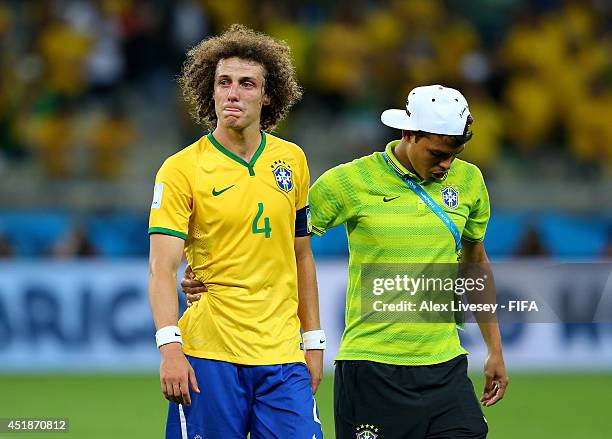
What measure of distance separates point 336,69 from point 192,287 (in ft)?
40.9

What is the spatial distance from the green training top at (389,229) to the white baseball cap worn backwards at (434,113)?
8.3 inches

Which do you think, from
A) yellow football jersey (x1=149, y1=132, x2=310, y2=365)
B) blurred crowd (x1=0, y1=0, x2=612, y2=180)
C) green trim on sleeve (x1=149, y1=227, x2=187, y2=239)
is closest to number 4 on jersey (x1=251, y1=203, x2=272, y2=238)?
yellow football jersey (x1=149, y1=132, x2=310, y2=365)

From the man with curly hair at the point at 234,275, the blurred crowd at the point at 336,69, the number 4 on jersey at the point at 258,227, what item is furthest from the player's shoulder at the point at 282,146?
the blurred crowd at the point at 336,69

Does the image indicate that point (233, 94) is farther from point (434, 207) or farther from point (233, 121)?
point (434, 207)

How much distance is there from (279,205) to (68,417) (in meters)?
5.86

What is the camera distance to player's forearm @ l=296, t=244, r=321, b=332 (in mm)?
5785

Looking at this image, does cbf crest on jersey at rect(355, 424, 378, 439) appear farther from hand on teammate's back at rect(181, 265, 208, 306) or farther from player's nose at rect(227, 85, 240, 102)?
player's nose at rect(227, 85, 240, 102)

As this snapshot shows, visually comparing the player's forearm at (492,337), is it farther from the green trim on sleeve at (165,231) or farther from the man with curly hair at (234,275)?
the green trim on sleeve at (165,231)

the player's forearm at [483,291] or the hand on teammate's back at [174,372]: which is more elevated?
the player's forearm at [483,291]

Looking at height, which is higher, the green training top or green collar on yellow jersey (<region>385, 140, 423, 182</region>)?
green collar on yellow jersey (<region>385, 140, 423, 182</region>)

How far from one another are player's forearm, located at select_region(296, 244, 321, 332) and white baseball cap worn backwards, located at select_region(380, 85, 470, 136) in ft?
2.57

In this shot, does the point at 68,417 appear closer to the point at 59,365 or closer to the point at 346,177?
the point at 59,365

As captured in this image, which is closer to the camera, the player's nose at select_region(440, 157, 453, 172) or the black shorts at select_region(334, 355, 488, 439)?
the black shorts at select_region(334, 355, 488, 439)

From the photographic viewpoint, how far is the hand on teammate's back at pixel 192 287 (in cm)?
554
